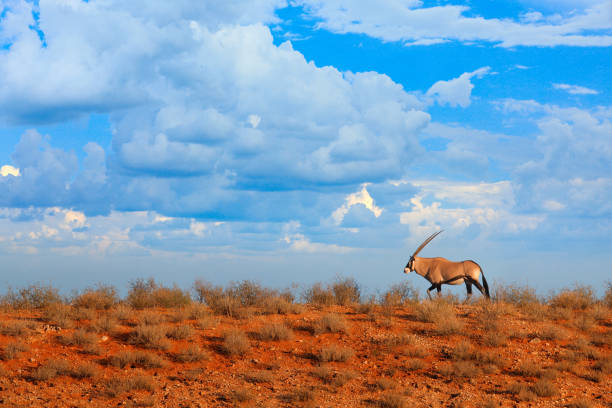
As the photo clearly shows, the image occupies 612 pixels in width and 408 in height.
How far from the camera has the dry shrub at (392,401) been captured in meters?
11.3

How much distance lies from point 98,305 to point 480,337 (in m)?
11.5

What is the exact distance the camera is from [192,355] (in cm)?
1376

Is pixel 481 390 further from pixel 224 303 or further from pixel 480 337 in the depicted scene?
pixel 224 303

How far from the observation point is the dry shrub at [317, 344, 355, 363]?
44.4ft

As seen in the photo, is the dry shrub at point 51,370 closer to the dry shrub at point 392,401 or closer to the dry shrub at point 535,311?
the dry shrub at point 392,401

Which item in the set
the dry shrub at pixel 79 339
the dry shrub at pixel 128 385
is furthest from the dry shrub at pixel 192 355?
the dry shrub at pixel 79 339

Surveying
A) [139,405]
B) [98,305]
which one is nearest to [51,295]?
[98,305]

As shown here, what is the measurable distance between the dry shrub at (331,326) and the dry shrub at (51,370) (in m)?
6.21

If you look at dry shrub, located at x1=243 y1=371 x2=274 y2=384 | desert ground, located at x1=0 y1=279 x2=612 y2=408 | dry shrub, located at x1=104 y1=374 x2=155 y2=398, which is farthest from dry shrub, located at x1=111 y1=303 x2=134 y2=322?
dry shrub, located at x1=243 y1=371 x2=274 y2=384

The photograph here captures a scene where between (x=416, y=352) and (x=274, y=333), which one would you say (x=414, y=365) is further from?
→ (x=274, y=333)

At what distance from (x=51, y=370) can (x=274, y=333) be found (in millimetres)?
5352

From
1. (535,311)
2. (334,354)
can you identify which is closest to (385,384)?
(334,354)

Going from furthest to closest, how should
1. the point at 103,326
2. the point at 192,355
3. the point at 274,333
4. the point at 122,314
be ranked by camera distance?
Answer: the point at 122,314, the point at 103,326, the point at 274,333, the point at 192,355

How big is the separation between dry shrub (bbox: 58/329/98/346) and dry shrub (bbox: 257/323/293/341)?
4259 millimetres
